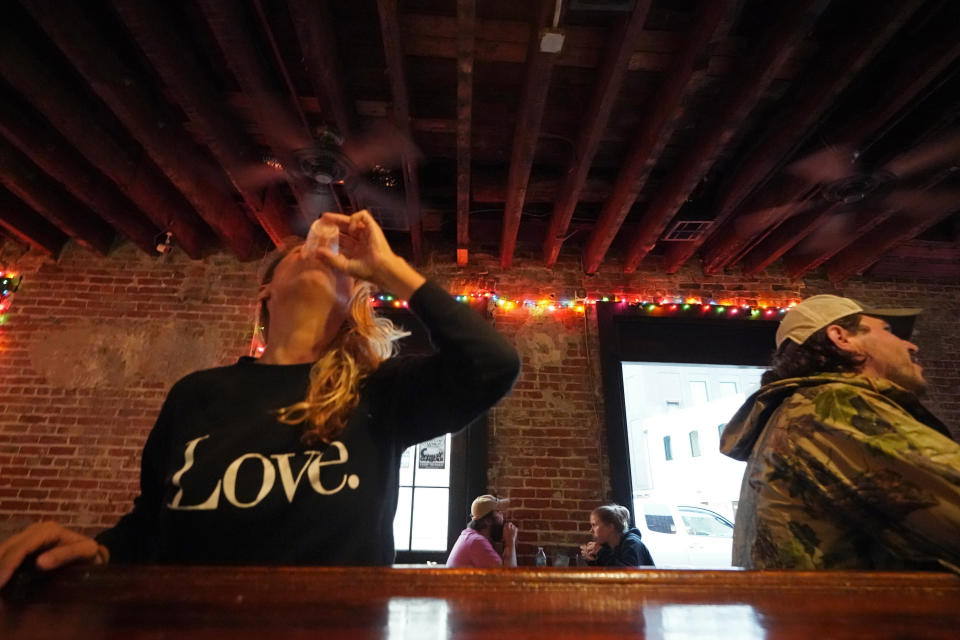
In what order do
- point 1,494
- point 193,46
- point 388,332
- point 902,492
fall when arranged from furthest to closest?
point 1,494 < point 193,46 < point 388,332 < point 902,492

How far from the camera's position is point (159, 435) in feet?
3.64

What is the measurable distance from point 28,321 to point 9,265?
1.95ft

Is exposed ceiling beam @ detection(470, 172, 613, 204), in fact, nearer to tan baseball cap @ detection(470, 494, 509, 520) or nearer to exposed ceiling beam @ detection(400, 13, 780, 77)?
exposed ceiling beam @ detection(400, 13, 780, 77)

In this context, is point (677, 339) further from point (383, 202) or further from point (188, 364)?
point (188, 364)

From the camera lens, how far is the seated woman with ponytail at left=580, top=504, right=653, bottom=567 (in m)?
3.18

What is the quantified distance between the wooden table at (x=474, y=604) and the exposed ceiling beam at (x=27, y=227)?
14.4ft

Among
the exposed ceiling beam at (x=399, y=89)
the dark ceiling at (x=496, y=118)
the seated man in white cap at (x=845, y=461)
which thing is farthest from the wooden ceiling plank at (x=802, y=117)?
the exposed ceiling beam at (x=399, y=89)

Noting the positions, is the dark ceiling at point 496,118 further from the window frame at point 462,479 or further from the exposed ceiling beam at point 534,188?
the window frame at point 462,479

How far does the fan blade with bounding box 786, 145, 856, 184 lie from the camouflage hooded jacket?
7.62 ft

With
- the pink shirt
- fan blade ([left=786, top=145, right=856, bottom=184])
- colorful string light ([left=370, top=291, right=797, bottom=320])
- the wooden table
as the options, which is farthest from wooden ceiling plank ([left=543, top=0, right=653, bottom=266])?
the pink shirt

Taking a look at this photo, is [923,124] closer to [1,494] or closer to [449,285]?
[449,285]

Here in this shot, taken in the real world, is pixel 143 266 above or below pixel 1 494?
above

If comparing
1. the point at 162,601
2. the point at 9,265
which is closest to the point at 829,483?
the point at 162,601

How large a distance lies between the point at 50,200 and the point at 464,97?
3174 millimetres
